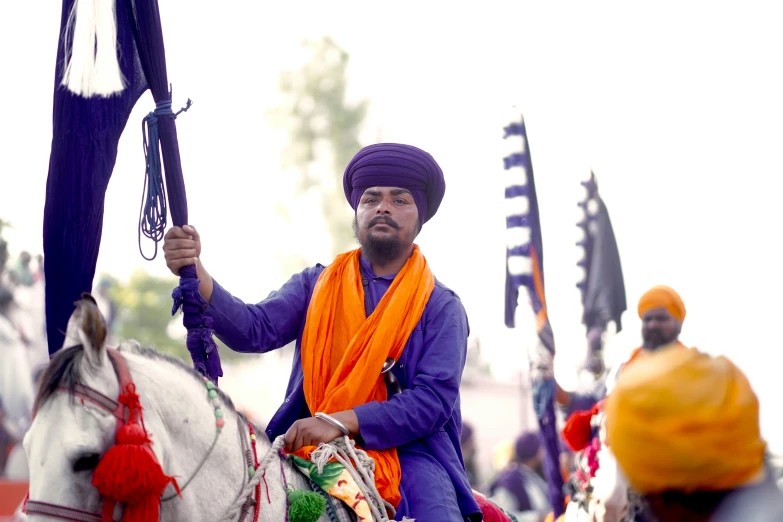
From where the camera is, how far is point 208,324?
3992mm

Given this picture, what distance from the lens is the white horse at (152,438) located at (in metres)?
2.86

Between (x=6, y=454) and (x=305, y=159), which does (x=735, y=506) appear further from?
(x=305, y=159)

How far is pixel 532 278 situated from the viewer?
24.0 feet

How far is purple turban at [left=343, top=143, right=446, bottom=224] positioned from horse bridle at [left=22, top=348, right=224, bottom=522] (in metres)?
1.67

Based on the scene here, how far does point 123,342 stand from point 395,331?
119cm

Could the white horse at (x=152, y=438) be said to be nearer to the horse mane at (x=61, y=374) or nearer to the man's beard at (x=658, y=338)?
the horse mane at (x=61, y=374)

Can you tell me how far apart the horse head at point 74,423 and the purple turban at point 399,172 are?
5.76 feet

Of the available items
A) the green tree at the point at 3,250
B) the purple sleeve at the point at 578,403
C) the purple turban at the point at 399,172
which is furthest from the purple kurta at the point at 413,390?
the green tree at the point at 3,250

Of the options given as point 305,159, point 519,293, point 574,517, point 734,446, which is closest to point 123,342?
point 734,446

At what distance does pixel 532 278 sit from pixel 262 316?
3453 millimetres

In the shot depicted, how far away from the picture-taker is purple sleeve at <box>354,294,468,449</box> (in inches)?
152

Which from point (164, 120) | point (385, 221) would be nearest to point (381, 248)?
point (385, 221)

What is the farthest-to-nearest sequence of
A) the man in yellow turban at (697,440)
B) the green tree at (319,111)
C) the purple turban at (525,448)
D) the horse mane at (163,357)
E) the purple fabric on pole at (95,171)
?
the green tree at (319,111)
the purple turban at (525,448)
the purple fabric on pole at (95,171)
the horse mane at (163,357)
the man in yellow turban at (697,440)

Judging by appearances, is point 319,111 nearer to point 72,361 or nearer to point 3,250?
point 3,250
